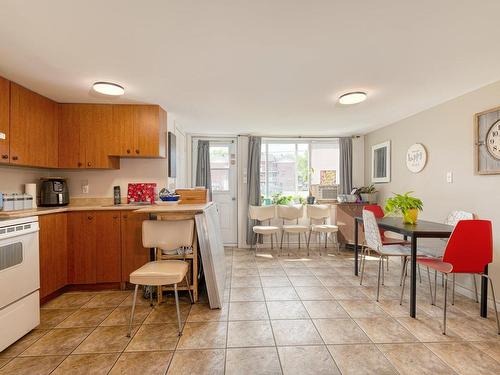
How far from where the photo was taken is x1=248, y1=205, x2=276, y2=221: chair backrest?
4.98 metres

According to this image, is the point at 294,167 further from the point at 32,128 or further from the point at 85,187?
the point at 32,128

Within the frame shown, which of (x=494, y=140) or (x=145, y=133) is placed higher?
(x=145, y=133)

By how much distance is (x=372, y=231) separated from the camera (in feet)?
9.84

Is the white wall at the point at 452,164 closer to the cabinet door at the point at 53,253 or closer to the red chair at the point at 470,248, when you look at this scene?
the red chair at the point at 470,248

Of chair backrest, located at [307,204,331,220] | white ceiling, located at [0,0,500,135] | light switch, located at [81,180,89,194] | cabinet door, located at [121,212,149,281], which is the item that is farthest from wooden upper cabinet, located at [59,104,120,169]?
chair backrest, located at [307,204,331,220]

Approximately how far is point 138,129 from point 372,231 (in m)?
3.09

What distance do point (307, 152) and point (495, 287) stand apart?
11.7ft

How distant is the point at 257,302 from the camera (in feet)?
9.20

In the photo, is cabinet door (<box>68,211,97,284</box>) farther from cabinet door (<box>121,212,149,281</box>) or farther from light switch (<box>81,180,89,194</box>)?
light switch (<box>81,180,89,194</box>)

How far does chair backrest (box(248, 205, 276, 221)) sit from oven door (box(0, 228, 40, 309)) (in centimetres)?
329

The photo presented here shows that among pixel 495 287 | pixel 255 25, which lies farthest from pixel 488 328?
pixel 255 25

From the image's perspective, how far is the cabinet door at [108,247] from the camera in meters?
3.08

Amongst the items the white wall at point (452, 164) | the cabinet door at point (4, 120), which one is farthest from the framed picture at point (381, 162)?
the cabinet door at point (4, 120)

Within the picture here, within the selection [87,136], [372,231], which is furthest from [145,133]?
[372,231]
